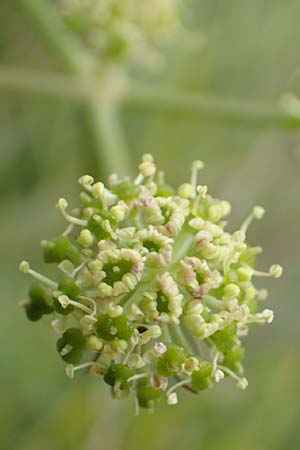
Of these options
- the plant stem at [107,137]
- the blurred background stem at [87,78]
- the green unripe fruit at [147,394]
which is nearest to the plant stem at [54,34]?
the blurred background stem at [87,78]

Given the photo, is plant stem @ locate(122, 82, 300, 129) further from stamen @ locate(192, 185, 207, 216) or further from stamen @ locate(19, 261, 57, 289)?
stamen @ locate(19, 261, 57, 289)

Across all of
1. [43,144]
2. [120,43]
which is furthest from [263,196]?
[120,43]

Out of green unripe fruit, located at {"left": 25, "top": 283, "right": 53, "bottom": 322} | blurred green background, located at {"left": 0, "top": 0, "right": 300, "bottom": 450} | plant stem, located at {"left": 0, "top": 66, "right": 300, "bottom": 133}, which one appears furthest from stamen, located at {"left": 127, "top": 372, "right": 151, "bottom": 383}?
blurred green background, located at {"left": 0, "top": 0, "right": 300, "bottom": 450}

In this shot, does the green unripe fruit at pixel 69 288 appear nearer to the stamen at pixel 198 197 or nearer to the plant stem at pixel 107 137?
the stamen at pixel 198 197

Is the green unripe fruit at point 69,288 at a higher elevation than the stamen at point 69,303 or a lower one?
higher

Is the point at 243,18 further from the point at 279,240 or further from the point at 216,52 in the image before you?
the point at 279,240

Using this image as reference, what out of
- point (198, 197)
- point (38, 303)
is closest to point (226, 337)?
point (198, 197)

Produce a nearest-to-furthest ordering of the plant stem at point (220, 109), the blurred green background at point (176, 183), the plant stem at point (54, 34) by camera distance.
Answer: the plant stem at point (220, 109)
the plant stem at point (54, 34)
the blurred green background at point (176, 183)

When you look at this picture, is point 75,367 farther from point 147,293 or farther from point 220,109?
point 220,109

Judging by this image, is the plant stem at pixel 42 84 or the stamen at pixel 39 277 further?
the plant stem at pixel 42 84
